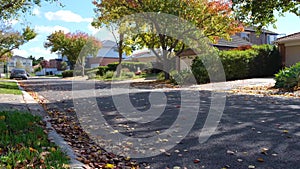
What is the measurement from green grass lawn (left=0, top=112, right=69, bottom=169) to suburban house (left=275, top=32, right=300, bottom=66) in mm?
20816

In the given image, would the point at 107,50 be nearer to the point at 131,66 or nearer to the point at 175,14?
the point at 131,66

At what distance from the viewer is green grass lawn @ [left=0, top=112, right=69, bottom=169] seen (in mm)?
2975

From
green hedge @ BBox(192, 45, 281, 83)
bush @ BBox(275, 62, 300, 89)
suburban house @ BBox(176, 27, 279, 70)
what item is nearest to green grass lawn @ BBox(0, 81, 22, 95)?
green hedge @ BBox(192, 45, 281, 83)

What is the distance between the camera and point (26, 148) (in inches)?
133

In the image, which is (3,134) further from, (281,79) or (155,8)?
(155,8)

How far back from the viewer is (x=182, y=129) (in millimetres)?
5082

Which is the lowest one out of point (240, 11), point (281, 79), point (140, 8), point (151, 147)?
point (151, 147)

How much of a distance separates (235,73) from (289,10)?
6.50 metres

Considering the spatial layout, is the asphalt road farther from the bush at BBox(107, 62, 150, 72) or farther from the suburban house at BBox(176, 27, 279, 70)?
the bush at BBox(107, 62, 150, 72)

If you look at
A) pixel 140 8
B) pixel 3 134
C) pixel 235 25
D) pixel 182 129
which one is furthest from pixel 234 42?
pixel 3 134

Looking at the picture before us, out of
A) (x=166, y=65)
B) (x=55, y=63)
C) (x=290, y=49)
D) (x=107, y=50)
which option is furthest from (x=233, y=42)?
(x=55, y=63)

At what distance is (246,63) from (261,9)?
→ 784 cm

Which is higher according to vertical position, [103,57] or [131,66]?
[103,57]

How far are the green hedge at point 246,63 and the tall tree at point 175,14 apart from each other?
191cm
